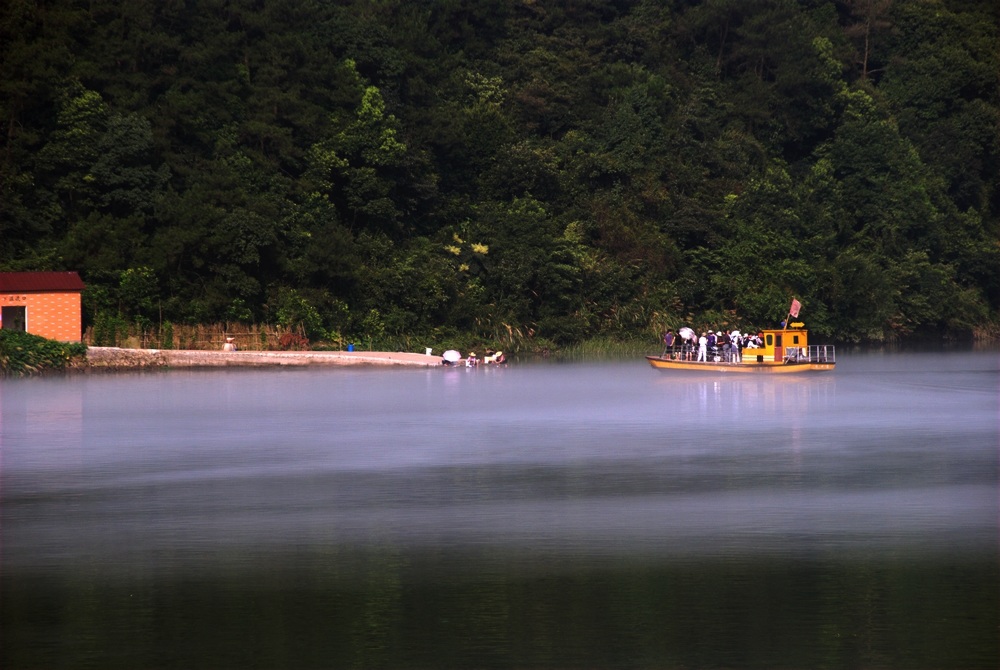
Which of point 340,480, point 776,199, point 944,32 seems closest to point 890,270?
point 776,199

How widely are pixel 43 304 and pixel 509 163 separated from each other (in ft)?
90.1

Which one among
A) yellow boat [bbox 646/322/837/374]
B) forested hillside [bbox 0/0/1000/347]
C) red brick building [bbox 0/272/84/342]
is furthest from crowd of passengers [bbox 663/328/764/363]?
red brick building [bbox 0/272/84/342]

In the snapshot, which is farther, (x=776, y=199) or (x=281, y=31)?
(x=776, y=199)

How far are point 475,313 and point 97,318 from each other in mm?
17867

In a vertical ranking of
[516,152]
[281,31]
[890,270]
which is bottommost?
[890,270]

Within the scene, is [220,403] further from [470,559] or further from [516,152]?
[516,152]

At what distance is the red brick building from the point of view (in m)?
55.0

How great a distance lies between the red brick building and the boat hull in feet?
71.7

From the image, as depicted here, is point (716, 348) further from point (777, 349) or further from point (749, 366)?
point (749, 366)

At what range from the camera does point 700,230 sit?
79188 millimetres

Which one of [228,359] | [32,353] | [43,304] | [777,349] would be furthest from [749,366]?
[43,304]

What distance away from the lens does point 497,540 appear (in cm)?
1780

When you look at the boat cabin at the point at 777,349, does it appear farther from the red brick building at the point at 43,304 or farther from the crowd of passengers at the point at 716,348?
the red brick building at the point at 43,304

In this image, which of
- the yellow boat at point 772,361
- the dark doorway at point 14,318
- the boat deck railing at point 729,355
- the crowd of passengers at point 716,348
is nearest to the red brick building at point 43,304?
the dark doorway at point 14,318
